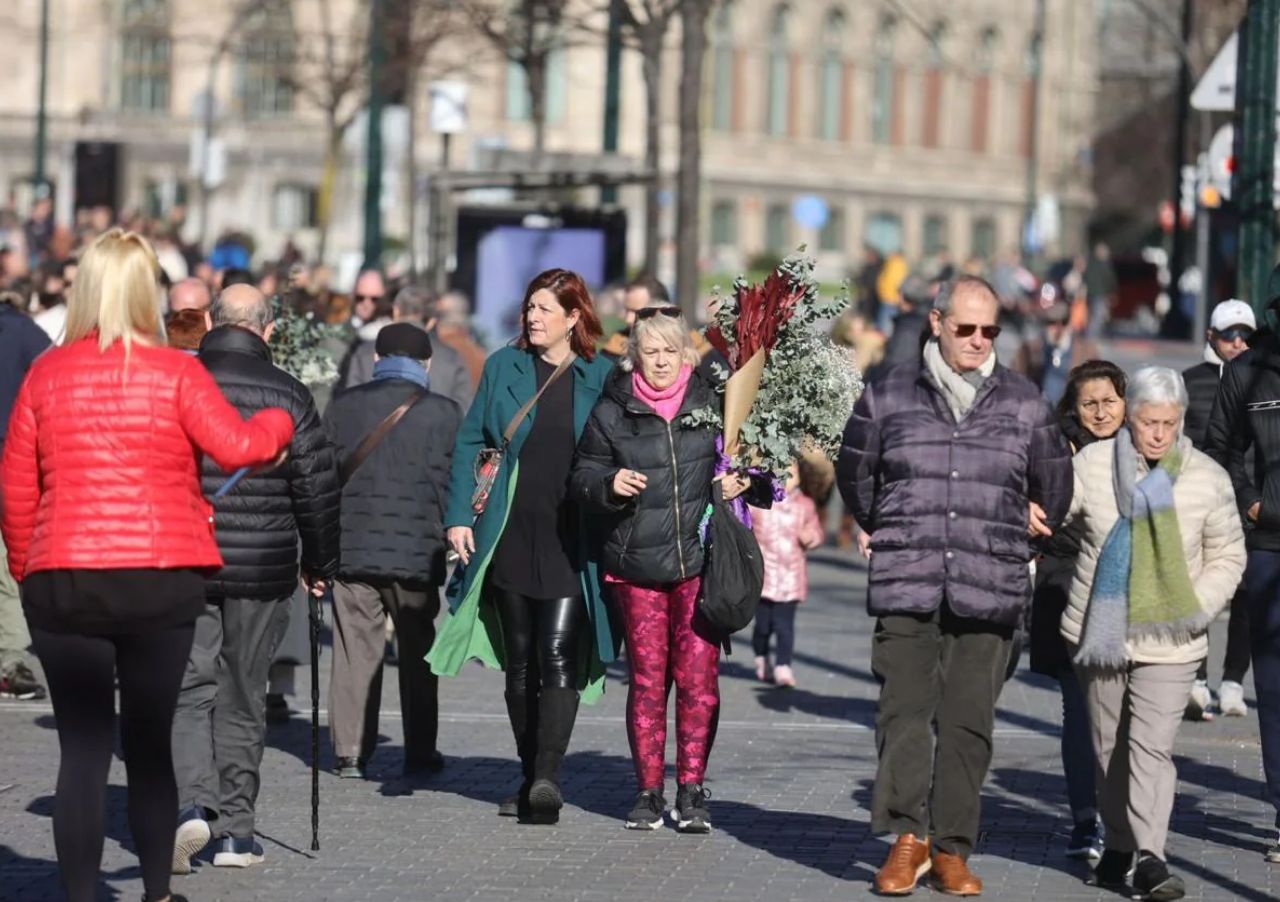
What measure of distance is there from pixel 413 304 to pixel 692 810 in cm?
517

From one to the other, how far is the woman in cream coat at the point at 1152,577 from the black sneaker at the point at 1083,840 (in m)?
0.63

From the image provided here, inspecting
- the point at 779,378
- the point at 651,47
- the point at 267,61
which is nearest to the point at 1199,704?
the point at 779,378

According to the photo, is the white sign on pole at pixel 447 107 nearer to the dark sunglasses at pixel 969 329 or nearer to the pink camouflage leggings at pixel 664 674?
the pink camouflage leggings at pixel 664 674

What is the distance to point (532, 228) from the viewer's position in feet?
86.1

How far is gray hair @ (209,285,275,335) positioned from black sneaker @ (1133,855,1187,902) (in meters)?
3.26

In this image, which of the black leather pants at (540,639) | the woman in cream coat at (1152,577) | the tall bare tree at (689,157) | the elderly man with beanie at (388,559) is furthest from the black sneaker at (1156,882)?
the tall bare tree at (689,157)

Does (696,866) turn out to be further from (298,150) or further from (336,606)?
(298,150)

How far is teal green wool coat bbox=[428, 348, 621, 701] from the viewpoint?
1015cm

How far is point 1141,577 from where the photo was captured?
8766 millimetres

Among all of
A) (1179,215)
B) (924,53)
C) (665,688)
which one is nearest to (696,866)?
(665,688)

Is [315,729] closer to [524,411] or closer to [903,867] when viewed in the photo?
[524,411]

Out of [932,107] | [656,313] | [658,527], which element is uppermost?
[932,107]

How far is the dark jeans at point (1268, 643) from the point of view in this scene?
9.72 metres

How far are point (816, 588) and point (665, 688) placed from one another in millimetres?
9258
